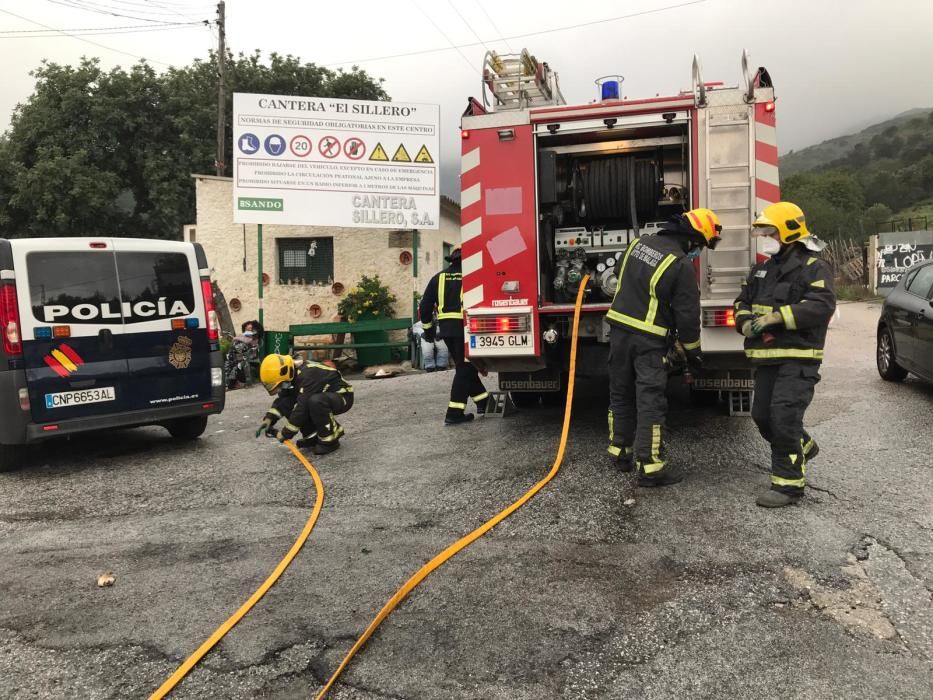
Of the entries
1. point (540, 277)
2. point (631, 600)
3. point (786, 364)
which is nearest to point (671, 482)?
point (786, 364)

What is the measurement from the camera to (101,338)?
624 centimetres

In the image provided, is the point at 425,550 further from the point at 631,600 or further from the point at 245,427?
the point at 245,427

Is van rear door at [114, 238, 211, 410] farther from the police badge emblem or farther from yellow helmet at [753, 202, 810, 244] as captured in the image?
yellow helmet at [753, 202, 810, 244]

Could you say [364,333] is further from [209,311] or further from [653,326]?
[653,326]

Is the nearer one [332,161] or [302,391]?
[302,391]

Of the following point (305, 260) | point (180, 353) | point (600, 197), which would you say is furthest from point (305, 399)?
point (305, 260)

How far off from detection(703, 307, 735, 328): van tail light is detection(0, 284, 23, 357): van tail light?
519cm

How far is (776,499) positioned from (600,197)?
2.93 m

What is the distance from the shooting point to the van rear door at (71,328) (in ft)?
19.5

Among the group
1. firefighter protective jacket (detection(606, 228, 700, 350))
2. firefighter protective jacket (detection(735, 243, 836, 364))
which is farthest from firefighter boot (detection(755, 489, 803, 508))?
firefighter protective jacket (detection(606, 228, 700, 350))

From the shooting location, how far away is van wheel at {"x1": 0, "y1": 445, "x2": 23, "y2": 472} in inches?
244

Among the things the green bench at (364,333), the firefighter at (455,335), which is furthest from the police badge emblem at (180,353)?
the green bench at (364,333)

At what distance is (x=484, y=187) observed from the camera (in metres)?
A: 5.84

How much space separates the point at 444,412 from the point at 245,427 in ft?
7.00
